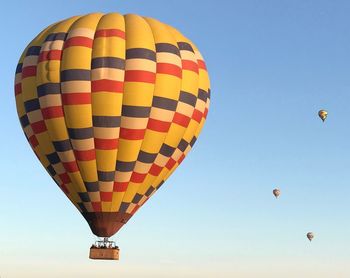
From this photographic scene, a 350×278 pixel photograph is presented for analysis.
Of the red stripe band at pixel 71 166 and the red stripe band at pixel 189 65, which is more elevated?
the red stripe band at pixel 189 65

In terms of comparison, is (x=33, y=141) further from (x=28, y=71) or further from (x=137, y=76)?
(x=137, y=76)

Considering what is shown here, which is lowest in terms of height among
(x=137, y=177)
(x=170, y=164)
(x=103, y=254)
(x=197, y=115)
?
(x=103, y=254)

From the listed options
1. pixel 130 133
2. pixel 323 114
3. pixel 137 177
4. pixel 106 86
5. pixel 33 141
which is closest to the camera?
pixel 106 86

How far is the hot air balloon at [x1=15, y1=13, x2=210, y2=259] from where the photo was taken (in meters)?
25.4

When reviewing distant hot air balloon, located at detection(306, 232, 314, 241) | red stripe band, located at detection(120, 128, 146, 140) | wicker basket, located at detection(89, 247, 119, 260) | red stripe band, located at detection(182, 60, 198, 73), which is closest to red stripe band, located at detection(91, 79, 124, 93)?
red stripe band, located at detection(120, 128, 146, 140)

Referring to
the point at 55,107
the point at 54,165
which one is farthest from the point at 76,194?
the point at 55,107

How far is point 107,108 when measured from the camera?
992 inches

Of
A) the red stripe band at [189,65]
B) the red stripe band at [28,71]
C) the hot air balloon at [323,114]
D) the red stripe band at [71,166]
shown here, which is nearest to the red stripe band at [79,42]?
the red stripe band at [28,71]

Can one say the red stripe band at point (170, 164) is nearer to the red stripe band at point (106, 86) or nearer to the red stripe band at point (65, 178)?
the red stripe band at point (106, 86)

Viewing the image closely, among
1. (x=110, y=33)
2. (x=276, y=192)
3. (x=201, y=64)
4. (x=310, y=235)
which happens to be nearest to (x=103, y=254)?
(x=110, y=33)

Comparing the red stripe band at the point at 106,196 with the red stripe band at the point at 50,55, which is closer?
the red stripe band at the point at 106,196

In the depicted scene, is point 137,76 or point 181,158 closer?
Answer: point 137,76

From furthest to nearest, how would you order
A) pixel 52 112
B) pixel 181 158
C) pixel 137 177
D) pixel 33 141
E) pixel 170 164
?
pixel 181 158, pixel 170 164, pixel 33 141, pixel 137 177, pixel 52 112

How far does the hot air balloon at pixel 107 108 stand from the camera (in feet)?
83.2
